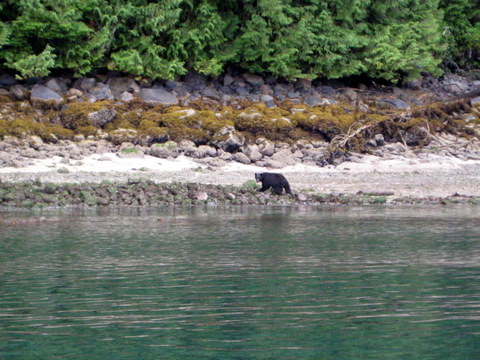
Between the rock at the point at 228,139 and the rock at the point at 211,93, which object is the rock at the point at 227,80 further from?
the rock at the point at 228,139

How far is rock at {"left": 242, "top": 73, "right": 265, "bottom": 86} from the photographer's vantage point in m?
33.8

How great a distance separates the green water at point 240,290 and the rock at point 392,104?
1931cm

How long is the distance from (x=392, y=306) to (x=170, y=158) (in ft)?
61.2

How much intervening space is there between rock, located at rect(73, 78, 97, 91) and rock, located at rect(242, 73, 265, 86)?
22.7 feet

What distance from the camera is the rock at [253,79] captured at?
3378cm

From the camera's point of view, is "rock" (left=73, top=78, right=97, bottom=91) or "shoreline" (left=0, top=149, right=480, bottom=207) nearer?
"shoreline" (left=0, top=149, right=480, bottom=207)

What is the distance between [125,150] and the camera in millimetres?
25688

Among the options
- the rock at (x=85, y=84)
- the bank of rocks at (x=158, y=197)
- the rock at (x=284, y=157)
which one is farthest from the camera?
the rock at (x=85, y=84)

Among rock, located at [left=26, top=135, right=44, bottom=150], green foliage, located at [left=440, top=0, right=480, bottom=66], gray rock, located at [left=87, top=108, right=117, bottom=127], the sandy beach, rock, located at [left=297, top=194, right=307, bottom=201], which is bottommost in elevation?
rock, located at [left=297, top=194, right=307, bottom=201]

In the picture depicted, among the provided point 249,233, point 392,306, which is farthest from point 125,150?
point 392,306

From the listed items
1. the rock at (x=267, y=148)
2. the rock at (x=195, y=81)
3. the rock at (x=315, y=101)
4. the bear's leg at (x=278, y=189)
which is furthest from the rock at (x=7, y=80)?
the bear's leg at (x=278, y=189)

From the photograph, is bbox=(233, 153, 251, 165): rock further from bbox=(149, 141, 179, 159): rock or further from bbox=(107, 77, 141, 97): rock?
bbox=(107, 77, 141, 97): rock

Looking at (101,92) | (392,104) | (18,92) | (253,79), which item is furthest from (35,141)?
(392,104)

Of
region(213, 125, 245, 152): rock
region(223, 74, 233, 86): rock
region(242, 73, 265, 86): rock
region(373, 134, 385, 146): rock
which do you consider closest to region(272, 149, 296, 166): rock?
region(213, 125, 245, 152): rock
